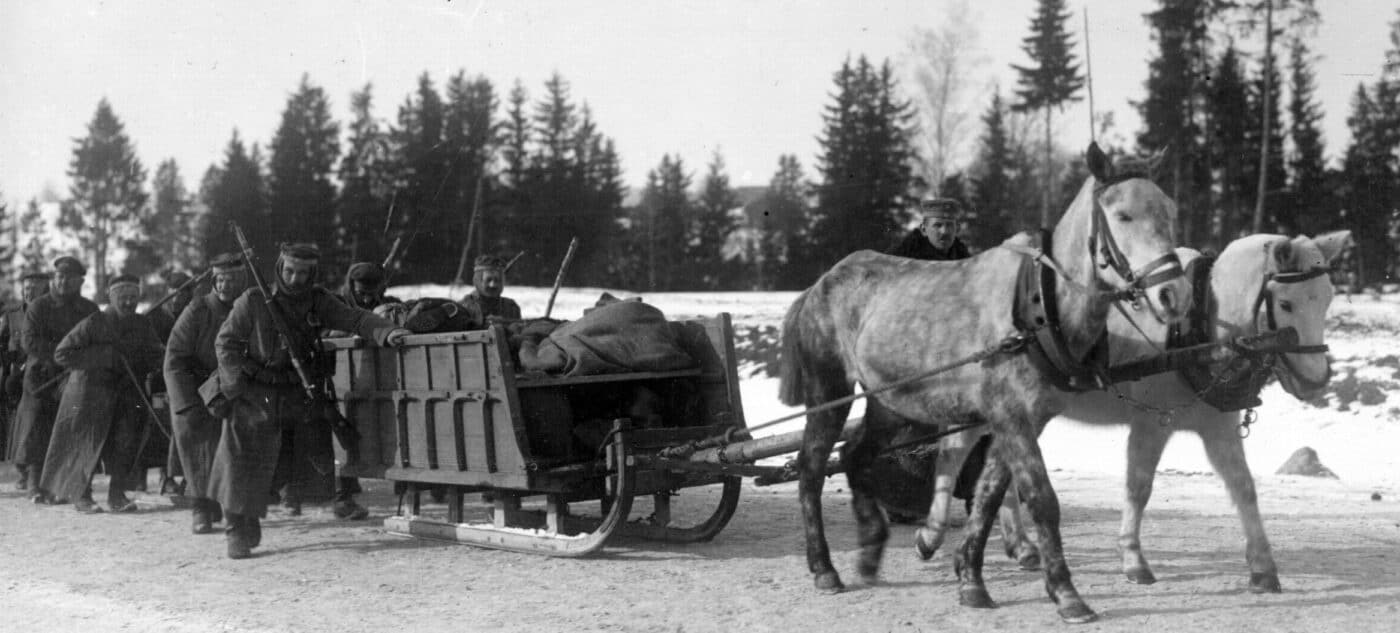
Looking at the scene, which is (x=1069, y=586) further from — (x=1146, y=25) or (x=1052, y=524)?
(x=1146, y=25)

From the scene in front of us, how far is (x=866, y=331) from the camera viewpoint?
6.66 metres

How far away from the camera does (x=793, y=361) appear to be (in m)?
7.27

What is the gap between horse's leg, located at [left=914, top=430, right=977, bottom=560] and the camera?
24.2ft

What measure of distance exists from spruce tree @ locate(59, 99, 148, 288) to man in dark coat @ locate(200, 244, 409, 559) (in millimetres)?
49532

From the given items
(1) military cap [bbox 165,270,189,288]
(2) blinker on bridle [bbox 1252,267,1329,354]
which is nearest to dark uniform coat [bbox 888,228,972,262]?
(2) blinker on bridle [bbox 1252,267,1329,354]

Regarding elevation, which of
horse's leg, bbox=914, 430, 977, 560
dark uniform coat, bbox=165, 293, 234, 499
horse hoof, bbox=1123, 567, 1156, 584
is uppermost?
dark uniform coat, bbox=165, 293, 234, 499

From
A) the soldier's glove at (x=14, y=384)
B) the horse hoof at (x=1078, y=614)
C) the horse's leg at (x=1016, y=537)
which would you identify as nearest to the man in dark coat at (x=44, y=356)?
the soldier's glove at (x=14, y=384)

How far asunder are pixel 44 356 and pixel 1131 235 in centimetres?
1028

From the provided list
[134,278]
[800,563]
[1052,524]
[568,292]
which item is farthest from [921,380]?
[568,292]

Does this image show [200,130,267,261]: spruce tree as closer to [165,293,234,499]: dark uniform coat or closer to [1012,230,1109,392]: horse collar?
[165,293,234,499]: dark uniform coat

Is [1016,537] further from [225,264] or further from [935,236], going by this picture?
[225,264]

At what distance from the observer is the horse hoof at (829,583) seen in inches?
261

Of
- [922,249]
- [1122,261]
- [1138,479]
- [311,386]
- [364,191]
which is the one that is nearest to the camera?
[1122,261]

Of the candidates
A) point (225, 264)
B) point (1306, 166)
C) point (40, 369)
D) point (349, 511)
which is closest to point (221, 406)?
point (225, 264)
